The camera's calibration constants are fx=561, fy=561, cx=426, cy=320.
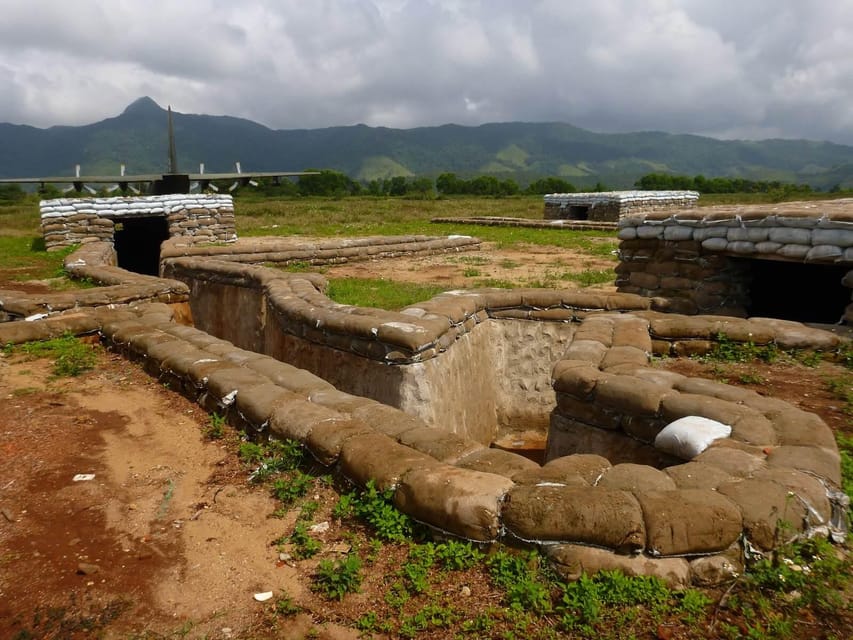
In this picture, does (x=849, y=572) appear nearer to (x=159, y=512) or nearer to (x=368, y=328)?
(x=159, y=512)

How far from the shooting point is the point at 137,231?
66.9 feet

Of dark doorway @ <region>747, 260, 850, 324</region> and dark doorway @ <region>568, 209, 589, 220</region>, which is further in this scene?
dark doorway @ <region>568, 209, 589, 220</region>

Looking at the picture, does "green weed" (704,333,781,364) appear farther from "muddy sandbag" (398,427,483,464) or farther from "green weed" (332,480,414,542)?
"green weed" (332,480,414,542)

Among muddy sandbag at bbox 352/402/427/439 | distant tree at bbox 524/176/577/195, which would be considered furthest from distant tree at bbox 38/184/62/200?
distant tree at bbox 524/176/577/195

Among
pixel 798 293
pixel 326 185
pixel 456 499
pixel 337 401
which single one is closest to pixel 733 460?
pixel 456 499

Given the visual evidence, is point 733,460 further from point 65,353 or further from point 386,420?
point 65,353

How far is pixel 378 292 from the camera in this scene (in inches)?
406

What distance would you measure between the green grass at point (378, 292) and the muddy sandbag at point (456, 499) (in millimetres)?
6042

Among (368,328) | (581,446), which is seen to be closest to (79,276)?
(368,328)

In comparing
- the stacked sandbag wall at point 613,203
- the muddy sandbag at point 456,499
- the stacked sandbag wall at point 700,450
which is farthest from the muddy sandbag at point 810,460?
the stacked sandbag wall at point 613,203

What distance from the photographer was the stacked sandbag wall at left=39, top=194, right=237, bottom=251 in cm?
1530

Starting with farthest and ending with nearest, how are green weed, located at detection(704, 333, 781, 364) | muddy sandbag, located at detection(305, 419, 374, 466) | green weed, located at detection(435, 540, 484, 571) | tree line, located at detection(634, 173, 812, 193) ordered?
1. tree line, located at detection(634, 173, 812, 193)
2. green weed, located at detection(704, 333, 781, 364)
3. muddy sandbag, located at detection(305, 419, 374, 466)
4. green weed, located at detection(435, 540, 484, 571)

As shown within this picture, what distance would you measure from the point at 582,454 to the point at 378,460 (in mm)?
1230

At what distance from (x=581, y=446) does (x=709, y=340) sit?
91.6 inches
